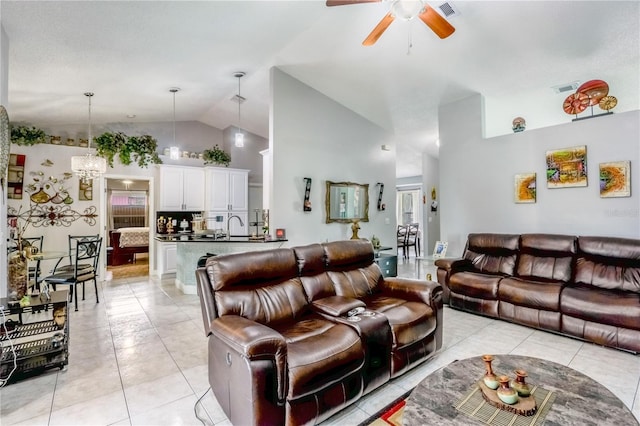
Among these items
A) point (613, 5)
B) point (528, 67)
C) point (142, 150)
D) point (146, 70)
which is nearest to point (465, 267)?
point (528, 67)

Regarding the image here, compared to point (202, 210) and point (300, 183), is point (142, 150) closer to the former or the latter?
point (202, 210)

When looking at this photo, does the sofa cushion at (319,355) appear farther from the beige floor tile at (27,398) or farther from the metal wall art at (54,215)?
the metal wall art at (54,215)

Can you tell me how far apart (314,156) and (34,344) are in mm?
4400

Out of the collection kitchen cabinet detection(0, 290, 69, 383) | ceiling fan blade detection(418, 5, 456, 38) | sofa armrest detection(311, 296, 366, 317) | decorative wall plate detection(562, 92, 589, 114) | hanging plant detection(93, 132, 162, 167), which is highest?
ceiling fan blade detection(418, 5, 456, 38)

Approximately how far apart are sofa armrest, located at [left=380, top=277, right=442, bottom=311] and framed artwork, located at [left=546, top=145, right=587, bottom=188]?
110 inches

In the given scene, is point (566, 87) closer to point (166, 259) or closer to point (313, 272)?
point (313, 272)

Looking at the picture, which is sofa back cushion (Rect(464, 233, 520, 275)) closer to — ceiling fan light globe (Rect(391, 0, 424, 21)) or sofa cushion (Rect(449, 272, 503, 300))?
sofa cushion (Rect(449, 272, 503, 300))

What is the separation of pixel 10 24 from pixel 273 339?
11.7 ft

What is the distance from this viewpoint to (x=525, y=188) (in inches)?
181

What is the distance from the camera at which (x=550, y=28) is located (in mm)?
3420

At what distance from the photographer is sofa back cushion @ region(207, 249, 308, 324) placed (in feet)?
7.40

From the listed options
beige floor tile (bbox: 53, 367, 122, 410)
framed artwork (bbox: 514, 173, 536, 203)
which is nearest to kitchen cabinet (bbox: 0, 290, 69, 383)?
beige floor tile (bbox: 53, 367, 122, 410)

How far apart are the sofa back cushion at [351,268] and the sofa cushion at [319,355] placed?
775 millimetres

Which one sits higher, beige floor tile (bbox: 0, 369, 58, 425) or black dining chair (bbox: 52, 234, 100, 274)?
black dining chair (bbox: 52, 234, 100, 274)
